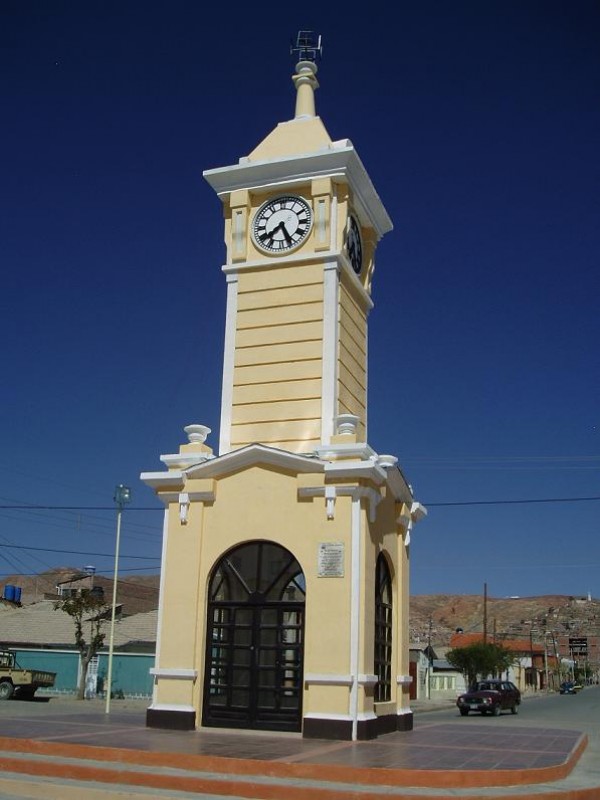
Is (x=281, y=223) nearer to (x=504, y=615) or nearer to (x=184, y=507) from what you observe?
(x=184, y=507)

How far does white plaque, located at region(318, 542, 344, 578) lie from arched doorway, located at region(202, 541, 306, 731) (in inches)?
23.0

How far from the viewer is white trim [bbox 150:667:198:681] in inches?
615

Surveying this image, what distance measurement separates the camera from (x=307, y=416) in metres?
17.0

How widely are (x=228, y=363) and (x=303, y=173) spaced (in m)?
4.18

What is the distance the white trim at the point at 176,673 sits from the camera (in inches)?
615

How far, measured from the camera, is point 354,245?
1900 centimetres

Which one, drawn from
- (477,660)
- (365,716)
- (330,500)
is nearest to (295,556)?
(330,500)

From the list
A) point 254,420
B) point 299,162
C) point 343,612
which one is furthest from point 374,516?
point 299,162

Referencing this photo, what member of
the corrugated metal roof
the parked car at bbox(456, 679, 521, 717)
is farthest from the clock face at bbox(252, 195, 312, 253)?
the corrugated metal roof

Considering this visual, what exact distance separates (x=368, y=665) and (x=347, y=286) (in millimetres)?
7602

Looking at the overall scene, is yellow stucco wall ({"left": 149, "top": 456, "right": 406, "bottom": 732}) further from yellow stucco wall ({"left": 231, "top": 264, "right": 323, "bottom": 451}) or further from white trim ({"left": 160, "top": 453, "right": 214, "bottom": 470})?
yellow stucco wall ({"left": 231, "top": 264, "right": 323, "bottom": 451})

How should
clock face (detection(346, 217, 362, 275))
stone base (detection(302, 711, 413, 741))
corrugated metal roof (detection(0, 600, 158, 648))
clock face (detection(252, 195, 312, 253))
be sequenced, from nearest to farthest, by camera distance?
stone base (detection(302, 711, 413, 741)) → clock face (detection(252, 195, 312, 253)) → clock face (detection(346, 217, 362, 275)) → corrugated metal roof (detection(0, 600, 158, 648))

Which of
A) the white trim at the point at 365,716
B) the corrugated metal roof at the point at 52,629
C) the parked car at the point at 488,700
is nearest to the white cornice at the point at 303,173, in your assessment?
the white trim at the point at 365,716

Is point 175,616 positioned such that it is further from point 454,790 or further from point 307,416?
point 454,790
